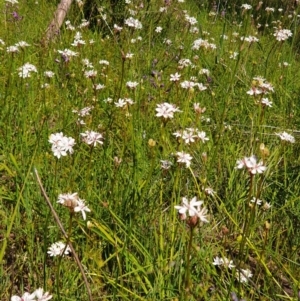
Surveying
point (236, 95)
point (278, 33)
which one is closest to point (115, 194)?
point (278, 33)

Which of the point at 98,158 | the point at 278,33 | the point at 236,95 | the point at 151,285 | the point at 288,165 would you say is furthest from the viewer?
the point at 236,95

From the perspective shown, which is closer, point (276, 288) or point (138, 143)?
point (276, 288)

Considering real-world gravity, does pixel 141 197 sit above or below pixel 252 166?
below

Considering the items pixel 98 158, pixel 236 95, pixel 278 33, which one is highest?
pixel 278 33

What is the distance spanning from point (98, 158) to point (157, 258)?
0.63 meters

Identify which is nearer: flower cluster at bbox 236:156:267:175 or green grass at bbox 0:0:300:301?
flower cluster at bbox 236:156:267:175

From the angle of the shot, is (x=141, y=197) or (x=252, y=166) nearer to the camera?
(x=252, y=166)

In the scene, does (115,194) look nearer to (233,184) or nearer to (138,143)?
(138,143)

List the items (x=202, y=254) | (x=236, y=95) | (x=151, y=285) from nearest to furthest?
(x=151, y=285) < (x=202, y=254) < (x=236, y=95)

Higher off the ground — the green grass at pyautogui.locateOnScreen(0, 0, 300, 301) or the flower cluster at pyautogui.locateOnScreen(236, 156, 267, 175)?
the flower cluster at pyautogui.locateOnScreen(236, 156, 267, 175)

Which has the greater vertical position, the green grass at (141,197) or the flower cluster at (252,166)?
the flower cluster at (252,166)

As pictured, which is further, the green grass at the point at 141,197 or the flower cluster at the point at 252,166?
the green grass at the point at 141,197

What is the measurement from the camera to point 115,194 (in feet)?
5.30

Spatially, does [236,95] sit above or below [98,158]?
below
